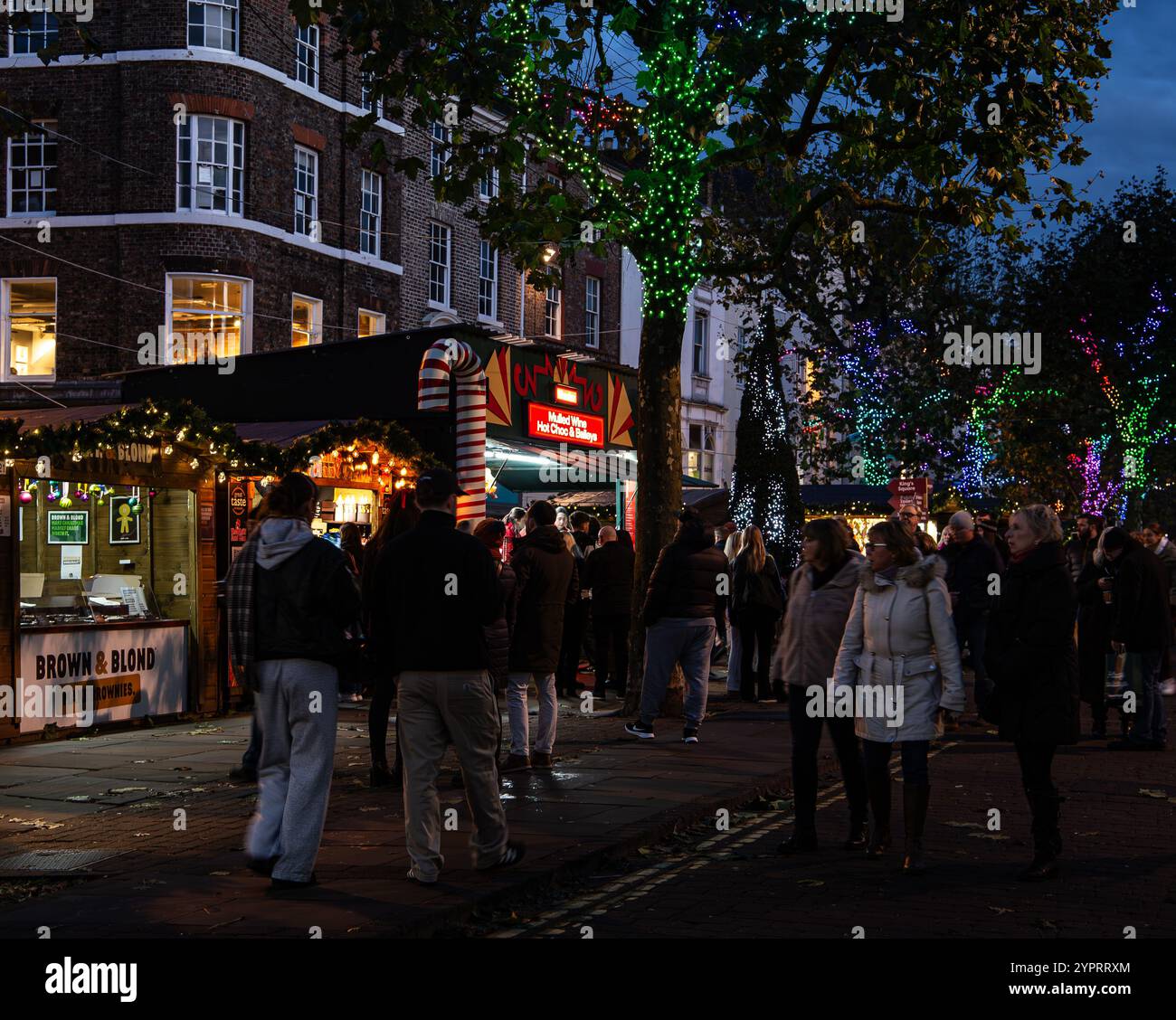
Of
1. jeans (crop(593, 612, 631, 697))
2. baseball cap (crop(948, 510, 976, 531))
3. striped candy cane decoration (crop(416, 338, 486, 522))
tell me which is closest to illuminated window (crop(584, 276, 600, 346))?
striped candy cane decoration (crop(416, 338, 486, 522))

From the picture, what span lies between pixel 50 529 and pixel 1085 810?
9.14 meters

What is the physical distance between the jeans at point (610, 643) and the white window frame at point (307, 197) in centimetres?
1361

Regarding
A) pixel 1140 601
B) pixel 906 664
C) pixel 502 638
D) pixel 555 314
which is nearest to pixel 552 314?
pixel 555 314

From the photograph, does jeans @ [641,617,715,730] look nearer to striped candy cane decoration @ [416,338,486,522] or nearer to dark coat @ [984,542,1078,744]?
striped candy cane decoration @ [416,338,486,522]

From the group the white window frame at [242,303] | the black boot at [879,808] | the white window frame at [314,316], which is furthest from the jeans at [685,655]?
the white window frame at [314,316]

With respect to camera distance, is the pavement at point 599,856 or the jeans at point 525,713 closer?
the pavement at point 599,856

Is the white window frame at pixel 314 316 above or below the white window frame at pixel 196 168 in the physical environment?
below

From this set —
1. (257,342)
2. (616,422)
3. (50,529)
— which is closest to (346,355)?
(257,342)

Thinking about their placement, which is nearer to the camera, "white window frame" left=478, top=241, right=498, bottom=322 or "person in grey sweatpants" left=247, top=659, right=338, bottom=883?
"person in grey sweatpants" left=247, top=659, right=338, bottom=883

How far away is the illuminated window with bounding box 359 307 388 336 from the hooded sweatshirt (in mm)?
23080

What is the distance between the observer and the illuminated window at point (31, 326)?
26.5 m

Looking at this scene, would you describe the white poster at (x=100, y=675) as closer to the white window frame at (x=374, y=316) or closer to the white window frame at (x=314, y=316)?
the white window frame at (x=314, y=316)

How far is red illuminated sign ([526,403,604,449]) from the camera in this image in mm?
24938

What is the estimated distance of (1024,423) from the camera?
140 ft
